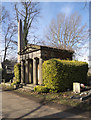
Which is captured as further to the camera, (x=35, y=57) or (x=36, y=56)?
(x=35, y=57)

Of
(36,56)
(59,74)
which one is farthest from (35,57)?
(59,74)

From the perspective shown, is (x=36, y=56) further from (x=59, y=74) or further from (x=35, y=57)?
(x=59, y=74)

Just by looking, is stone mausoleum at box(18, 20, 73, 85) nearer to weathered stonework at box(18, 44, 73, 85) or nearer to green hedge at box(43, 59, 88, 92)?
weathered stonework at box(18, 44, 73, 85)

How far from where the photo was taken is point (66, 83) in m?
10.1

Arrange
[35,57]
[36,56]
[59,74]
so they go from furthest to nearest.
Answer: [35,57], [36,56], [59,74]

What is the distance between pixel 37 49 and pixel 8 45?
12.8m

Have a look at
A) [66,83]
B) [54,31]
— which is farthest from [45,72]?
[54,31]

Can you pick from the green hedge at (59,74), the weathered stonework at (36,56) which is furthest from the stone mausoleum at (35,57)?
the green hedge at (59,74)

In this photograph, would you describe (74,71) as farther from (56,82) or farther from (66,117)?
(66,117)

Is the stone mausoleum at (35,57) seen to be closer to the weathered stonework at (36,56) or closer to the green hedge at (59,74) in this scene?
the weathered stonework at (36,56)

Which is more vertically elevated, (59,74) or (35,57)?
(35,57)

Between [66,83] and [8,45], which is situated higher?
[8,45]

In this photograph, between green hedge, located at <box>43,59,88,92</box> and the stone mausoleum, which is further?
the stone mausoleum

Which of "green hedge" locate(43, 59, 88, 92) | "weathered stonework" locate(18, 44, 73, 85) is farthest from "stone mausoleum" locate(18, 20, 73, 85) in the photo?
"green hedge" locate(43, 59, 88, 92)
